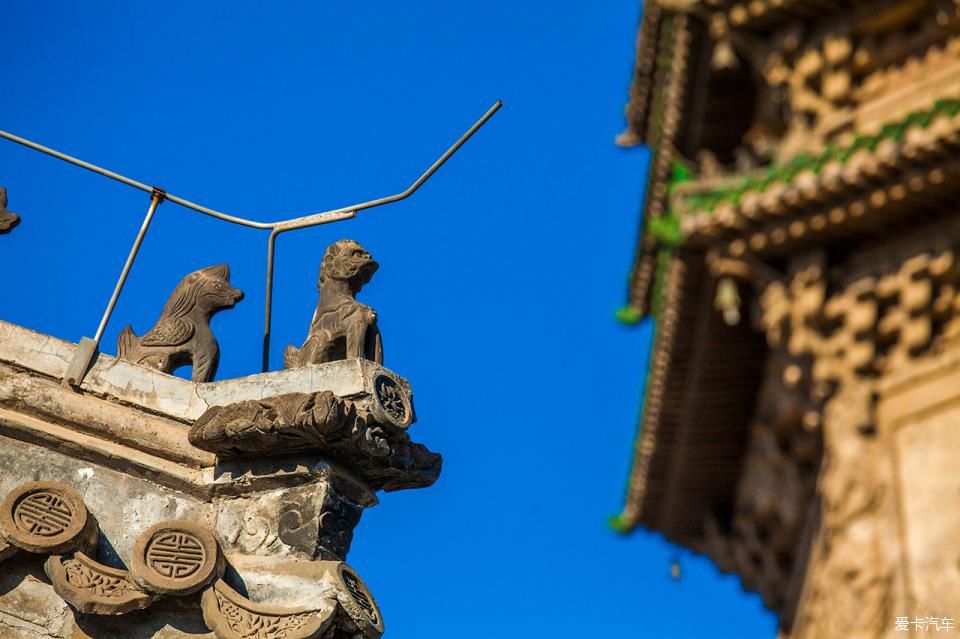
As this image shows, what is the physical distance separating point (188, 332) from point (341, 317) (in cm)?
154

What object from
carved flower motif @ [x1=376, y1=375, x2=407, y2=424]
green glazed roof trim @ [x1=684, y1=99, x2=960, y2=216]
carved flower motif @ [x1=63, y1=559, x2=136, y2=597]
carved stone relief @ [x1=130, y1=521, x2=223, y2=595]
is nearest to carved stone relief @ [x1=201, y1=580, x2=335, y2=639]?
carved stone relief @ [x1=130, y1=521, x2=223, y2=595]

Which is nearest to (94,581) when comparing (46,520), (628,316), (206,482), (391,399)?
(46,520)

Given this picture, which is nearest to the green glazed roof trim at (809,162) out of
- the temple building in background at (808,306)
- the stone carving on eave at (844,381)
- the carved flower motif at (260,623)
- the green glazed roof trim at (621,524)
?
the temple building in background at (808,306)

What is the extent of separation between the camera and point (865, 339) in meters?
11.2

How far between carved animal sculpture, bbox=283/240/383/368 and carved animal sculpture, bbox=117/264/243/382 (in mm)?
830

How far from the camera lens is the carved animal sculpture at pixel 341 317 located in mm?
16547

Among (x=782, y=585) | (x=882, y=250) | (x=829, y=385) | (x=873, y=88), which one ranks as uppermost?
(x=873, y=88)

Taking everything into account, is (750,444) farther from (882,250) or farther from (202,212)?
(202,212)

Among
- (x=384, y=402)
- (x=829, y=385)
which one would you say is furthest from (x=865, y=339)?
(x=384, y=402)

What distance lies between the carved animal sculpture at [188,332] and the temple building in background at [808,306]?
5.01 m

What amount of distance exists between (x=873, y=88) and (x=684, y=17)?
66.5 inches

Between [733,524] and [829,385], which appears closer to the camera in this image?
[829,385]

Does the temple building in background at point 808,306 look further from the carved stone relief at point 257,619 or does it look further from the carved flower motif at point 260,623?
the carved flower motif at point 260,623

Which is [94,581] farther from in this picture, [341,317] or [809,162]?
[809,162]
